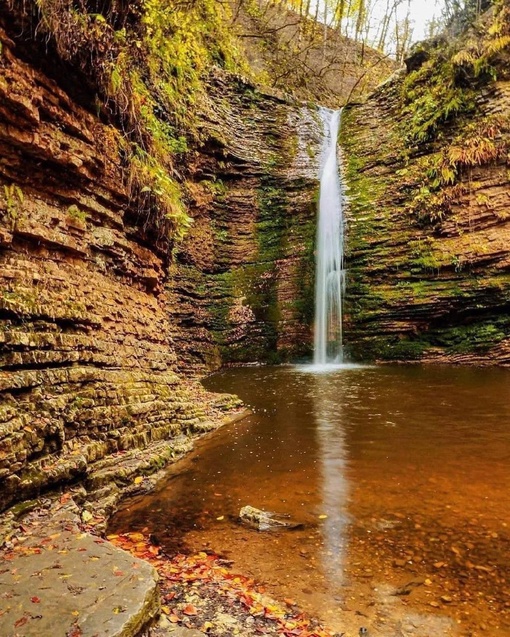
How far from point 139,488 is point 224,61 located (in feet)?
57.5

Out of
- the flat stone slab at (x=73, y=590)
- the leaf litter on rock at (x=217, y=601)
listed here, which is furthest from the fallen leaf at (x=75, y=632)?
the leaf litter on rock at (x=217, y=601)

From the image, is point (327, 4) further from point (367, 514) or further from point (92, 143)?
point (367, 514)

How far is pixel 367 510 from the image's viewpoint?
3926 millimetres

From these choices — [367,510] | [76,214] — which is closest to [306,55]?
[76,214]

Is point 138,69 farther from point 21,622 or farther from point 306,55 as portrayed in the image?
point 306,55

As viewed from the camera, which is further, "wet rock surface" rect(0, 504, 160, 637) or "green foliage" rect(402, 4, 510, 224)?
"green foliage" rect(402, 4, 510, 224)

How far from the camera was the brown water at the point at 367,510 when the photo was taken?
2684 mm

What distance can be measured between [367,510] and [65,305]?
3915 millimetres

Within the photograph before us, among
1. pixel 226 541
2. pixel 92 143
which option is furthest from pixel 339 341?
pixel 226 541

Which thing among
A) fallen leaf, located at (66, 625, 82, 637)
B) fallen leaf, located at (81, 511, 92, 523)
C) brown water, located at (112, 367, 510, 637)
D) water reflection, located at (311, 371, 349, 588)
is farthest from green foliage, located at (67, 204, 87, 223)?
fallen leaf, located at (66, 625, 82, 637)

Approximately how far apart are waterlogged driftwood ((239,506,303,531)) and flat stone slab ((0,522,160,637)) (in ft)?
4.23

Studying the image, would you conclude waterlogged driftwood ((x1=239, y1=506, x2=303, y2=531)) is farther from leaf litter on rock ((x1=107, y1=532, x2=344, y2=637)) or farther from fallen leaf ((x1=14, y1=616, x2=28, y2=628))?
fallen leaf ((x1=14, y1=616, x2=28, y2=628))

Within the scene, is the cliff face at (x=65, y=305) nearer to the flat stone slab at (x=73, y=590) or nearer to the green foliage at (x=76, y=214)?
the green foliage at (x=76, y=214)

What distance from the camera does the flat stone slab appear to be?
2043 millimetres
